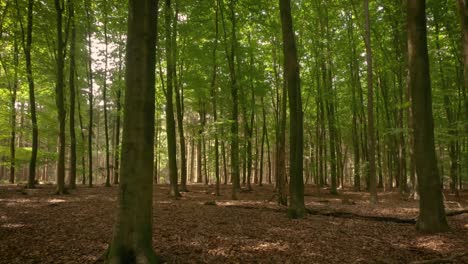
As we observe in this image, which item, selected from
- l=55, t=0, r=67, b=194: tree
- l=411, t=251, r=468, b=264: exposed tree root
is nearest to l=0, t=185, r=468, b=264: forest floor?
l=411, t=251, r=468, b=264: exposed tree root

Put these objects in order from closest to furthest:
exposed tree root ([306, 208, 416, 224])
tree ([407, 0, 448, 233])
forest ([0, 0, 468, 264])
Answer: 1. forest ([0, 0, 468, 264])
2. tree ([407, 0, 448, 233])
3. exposed tree root ([306, 208, 416, 224])

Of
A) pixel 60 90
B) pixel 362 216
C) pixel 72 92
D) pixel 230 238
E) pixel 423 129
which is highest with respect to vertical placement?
pixel 72 92

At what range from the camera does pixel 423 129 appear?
8297mm

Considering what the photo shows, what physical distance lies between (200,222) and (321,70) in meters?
16.7

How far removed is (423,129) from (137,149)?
24.7 feet

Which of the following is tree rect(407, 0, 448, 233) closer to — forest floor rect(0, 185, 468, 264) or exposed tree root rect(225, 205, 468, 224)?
forest floor rect(0, 185, 468, 264)

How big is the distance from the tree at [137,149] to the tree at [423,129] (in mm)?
7115

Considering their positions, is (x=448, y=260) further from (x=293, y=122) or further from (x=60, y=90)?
(x=60, y=90)

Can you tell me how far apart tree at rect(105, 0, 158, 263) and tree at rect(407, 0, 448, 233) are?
7.12 meters

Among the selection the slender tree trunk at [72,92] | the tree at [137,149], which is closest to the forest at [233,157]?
the tree at [137,149]

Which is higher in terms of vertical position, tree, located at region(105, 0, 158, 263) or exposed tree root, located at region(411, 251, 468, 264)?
tree, located at region(105, 0, 158, 263)

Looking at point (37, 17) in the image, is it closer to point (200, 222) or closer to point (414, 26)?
point (200, 222)

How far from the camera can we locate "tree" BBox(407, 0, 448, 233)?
8.07 metres

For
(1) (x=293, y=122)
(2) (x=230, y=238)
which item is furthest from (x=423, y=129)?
(2) (x=230, y=238)
